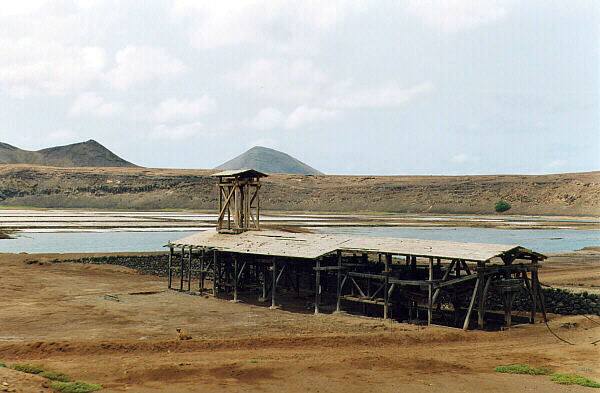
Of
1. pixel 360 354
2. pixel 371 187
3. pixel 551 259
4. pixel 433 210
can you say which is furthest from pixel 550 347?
pixel 371 187

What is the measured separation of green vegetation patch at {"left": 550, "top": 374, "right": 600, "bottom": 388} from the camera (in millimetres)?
14797

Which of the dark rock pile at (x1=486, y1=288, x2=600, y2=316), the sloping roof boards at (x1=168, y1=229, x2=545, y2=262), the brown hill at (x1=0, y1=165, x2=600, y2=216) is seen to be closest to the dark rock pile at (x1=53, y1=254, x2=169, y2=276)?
the sloping roof boards at (x1=168, y1=229, x2=545, y2=262)

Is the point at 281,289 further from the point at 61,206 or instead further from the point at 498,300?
the point at 61,206

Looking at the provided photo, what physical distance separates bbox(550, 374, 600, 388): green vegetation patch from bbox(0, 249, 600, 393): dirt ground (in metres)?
0.40

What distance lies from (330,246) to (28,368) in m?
15.1

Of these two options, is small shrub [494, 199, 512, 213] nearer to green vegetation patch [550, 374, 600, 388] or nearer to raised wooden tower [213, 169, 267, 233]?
raised wooden tower [213, 169, 267, 233]

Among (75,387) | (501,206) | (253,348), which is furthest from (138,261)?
(501,206)

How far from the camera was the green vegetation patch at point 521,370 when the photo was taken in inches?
635

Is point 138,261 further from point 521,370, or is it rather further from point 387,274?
point 521,370

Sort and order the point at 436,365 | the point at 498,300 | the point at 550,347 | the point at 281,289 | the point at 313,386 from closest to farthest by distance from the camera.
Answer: the point at 313,386
the point at 436,365
the point at 550,347
the point at 498,300
the point at 281,289

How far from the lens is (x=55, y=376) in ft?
48.2

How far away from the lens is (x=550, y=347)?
19656 millimetres

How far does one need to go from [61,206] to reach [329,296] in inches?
4916

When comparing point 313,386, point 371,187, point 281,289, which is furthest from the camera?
point 371,187
